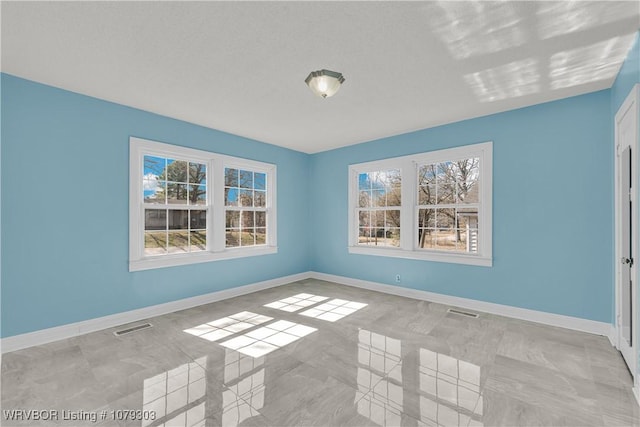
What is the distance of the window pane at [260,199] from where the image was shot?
544 centimetres

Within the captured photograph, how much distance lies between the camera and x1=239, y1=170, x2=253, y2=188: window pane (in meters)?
5.19

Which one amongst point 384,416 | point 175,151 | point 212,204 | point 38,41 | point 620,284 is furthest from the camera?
point 212,204

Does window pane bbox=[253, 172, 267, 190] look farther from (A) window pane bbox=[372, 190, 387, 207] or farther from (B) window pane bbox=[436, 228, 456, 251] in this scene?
(B) window pane bbox=[436, 228, 456, 251]

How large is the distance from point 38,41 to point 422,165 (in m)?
4.77

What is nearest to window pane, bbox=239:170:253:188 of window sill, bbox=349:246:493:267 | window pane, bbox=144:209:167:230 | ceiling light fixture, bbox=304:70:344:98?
window pane, bbox=144:209:167:230

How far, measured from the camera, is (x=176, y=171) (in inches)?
169

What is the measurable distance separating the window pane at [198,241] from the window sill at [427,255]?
2.71 m

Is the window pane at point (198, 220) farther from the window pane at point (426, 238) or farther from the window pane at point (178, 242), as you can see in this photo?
the window pane at point (426, 238)

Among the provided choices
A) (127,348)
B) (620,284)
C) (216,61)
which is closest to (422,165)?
(620,284)

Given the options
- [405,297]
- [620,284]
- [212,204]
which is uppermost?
[212,204]

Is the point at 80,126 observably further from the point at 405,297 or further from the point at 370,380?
the point at 405,297

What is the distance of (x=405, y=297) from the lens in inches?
187

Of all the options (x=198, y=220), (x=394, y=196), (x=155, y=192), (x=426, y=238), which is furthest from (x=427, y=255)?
(x=155, y=192)

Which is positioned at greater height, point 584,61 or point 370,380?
point 584,61
